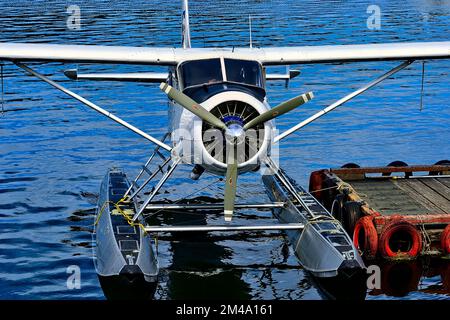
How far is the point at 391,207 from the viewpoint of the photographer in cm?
1375

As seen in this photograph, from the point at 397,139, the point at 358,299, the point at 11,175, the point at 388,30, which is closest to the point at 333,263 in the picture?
the point at 358,299

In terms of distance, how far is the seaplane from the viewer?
11430 mm

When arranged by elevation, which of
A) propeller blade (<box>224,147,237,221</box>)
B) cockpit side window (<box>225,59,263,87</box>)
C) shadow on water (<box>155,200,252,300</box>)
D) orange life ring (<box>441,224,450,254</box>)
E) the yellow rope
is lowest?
shadow on water (<box>155,200,252,300</box>)

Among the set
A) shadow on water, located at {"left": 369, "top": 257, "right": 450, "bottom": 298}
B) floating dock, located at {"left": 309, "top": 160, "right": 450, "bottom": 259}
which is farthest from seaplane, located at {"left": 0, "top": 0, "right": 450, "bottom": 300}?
shadow on water, located at {"left": 369, "top": 257, "right": 450, "bottom": 298}

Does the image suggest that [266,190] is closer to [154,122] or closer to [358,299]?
[358,299]

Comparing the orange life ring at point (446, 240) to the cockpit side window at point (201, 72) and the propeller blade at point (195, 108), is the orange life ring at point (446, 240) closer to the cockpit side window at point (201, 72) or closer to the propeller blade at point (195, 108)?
the propeller blade at point (195, 108)

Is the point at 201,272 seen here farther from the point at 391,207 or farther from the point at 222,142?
the point at 391,207

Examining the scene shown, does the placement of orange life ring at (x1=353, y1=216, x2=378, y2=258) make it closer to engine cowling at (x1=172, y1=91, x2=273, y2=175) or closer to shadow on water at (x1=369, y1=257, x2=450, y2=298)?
shadow on water at (x1=369, y1=257, x2=450, y2=298)

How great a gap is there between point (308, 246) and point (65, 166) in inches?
356

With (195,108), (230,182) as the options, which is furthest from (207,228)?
(195,108)

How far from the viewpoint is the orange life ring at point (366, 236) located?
12602 mm

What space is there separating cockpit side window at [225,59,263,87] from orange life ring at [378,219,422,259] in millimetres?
2991

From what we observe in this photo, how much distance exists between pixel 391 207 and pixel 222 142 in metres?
3.60

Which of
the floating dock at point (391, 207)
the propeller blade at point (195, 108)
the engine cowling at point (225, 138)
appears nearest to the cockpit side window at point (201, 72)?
the propeller blade at point (195, 108)
